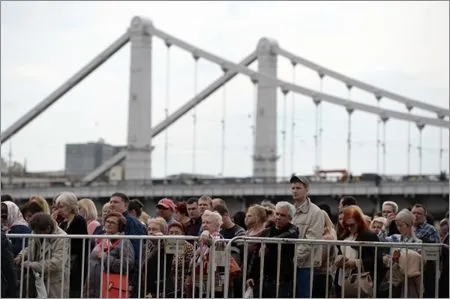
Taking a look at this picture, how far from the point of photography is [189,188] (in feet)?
241

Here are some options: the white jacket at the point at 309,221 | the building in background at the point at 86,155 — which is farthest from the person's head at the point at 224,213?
the building in background at the point at 86,155

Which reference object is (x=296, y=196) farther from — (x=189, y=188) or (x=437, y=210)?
(x=189, y=188)

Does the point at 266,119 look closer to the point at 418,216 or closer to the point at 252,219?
the point at 418,216

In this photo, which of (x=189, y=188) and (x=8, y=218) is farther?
(x=189, y=188)

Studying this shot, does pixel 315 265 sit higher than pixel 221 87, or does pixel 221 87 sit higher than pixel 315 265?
pixel 221 87

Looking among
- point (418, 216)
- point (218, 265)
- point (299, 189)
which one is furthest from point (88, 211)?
point (418, 216)

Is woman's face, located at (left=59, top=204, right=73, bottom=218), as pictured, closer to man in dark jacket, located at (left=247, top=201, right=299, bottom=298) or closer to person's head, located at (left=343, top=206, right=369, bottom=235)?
man in dark jacket, located at (left=247, top=201, right=299, bottom=298)

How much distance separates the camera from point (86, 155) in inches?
5217

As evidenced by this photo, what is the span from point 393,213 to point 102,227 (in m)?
3.82

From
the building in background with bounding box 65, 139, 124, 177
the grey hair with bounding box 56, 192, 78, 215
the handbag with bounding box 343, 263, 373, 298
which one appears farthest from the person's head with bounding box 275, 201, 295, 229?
the building in background with bounding box 65, 139, 124, 177

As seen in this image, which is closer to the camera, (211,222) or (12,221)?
(211,222)

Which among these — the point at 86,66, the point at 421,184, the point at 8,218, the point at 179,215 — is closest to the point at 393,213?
the point at 179,215

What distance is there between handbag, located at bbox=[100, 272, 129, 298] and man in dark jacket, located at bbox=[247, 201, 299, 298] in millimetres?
1273

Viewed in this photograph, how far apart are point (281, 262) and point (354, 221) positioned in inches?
39.0
